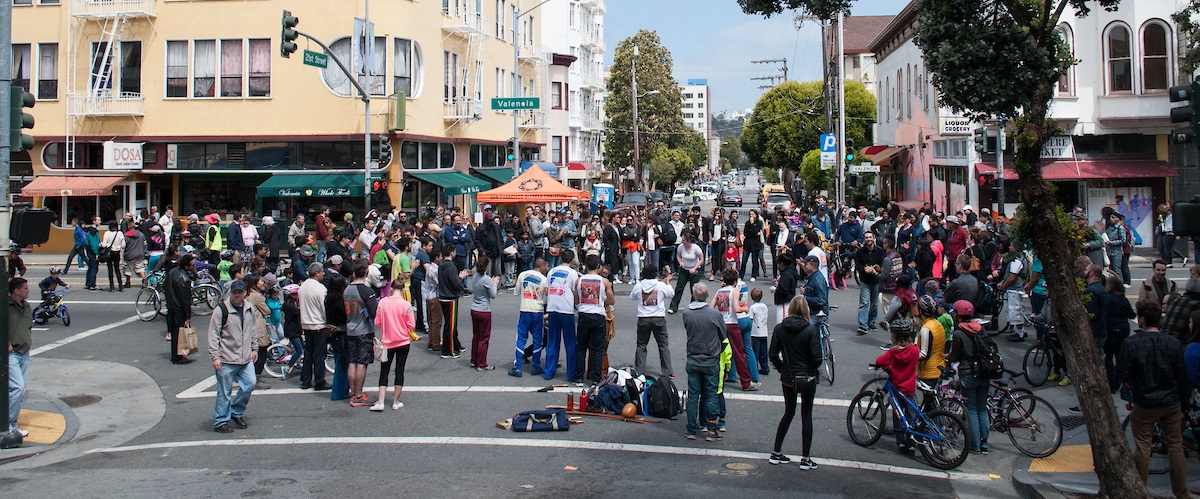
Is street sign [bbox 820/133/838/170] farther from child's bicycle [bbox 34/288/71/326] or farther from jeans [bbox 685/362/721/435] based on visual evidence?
jeans [bbox 685/362/721/435]

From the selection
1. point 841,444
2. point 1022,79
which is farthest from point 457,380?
point 1022,79

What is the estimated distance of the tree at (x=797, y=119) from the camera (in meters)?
68.7

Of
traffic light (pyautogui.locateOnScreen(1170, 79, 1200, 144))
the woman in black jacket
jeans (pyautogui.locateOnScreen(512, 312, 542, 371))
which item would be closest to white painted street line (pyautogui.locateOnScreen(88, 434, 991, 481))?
the woman in black jacket

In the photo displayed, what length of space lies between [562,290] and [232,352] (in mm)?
4378

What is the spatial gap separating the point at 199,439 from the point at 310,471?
2245 mm

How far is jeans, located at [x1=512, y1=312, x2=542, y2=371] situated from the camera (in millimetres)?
13727

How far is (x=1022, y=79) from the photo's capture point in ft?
26.5

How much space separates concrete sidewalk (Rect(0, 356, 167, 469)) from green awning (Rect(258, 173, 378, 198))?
1721 cm

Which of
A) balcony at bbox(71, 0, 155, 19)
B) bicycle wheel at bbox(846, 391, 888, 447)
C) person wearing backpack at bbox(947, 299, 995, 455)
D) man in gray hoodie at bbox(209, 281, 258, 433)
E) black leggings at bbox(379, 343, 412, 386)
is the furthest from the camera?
balcony at bbox(71, 0, 155, 19)

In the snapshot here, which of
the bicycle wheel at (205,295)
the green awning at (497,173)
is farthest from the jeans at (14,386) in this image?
the green awning at (497,173)

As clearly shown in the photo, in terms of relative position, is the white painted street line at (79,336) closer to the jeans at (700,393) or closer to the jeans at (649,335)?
the jeans at (649,335)

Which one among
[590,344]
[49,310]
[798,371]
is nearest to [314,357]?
[590,344]

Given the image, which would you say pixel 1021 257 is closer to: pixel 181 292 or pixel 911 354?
pixel 911 354

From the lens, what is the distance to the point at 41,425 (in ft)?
38.5
